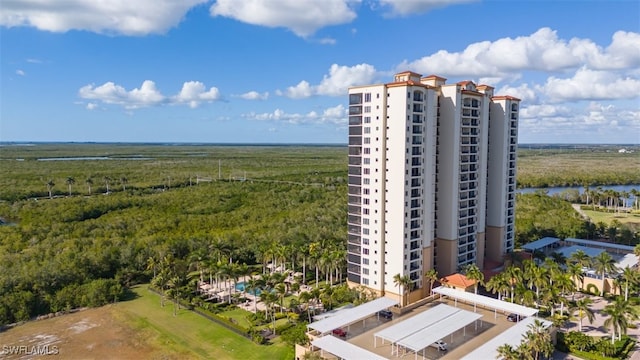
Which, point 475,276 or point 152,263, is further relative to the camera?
point 152,263

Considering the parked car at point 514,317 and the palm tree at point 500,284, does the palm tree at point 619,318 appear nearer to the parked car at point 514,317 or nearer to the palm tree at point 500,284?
the parked car at point 514,317

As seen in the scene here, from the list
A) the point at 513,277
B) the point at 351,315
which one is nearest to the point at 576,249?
the point at 513,277

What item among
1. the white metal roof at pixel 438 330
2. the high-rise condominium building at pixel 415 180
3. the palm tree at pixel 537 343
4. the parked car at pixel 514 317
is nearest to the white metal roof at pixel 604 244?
the high-rise condominium building at pixel 415 180

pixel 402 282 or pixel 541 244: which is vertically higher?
pixel 402 282

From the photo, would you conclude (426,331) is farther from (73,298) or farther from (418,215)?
(73,298)

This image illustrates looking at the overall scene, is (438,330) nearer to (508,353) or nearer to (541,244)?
(508,353)

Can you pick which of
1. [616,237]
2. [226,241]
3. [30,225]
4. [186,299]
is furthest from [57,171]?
[616,237]
